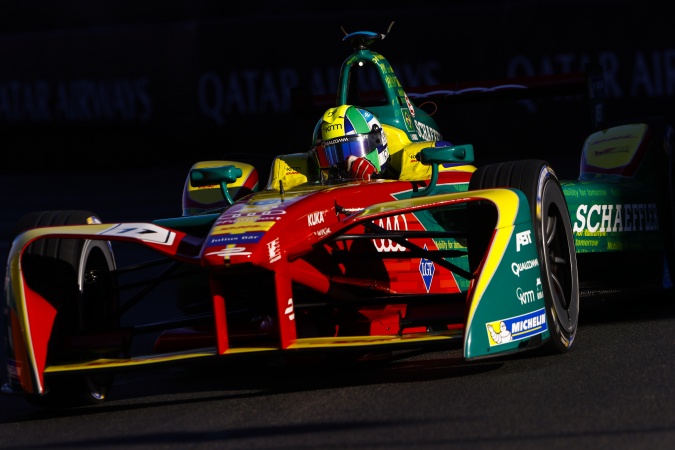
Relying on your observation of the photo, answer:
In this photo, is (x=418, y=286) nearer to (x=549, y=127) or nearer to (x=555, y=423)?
(x=555, y=423)

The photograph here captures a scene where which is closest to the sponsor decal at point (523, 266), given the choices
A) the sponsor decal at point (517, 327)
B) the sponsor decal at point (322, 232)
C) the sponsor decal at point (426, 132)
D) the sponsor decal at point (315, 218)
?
the sponsor decal at point (517, 327)

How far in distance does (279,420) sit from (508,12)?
402 inches

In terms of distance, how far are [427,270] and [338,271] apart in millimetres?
492

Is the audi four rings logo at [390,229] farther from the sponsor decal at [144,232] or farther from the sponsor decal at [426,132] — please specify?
the sponsor decal at [426,132]

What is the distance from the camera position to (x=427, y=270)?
6.47m

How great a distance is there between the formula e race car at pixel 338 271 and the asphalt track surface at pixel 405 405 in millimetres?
170

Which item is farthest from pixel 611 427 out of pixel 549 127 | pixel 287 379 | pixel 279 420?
pixel 549 127

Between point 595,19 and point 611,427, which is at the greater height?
point 595,19

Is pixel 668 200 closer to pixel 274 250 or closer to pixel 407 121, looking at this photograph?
pixel 407 121

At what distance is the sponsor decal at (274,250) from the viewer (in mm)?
5270

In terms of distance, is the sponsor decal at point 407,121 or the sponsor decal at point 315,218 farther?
the sponsor decal at point 407,121

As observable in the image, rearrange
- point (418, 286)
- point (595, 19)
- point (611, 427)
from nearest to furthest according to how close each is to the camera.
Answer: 1. point (611, 427)
2. point (418, 286)
3. point (595, 19)

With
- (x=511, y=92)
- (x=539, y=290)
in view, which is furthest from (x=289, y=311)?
(x=511, y=92)

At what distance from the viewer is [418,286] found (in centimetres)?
642
